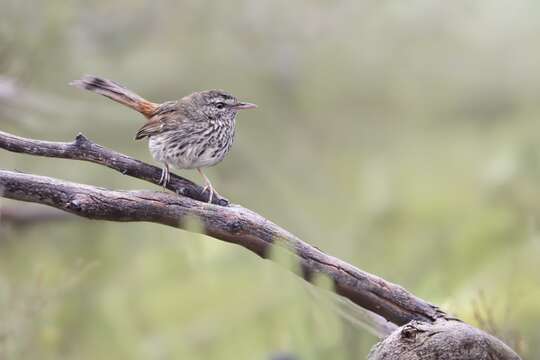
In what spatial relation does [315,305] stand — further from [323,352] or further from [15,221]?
[15,221]

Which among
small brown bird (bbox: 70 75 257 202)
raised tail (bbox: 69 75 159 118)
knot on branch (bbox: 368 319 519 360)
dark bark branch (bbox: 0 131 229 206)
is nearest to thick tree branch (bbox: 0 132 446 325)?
dark bark branch (bbox: 0 131 229 206)

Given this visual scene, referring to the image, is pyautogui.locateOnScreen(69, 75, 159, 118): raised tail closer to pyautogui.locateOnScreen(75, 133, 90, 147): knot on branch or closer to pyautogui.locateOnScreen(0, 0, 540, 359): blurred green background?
pyautogui.locateOnScreen(75, 133, 90, 147): knot on branch

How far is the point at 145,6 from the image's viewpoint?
5.27m

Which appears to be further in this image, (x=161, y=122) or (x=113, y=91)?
(x=161, y=122)

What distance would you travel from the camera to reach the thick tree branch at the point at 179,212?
1645 millimetres

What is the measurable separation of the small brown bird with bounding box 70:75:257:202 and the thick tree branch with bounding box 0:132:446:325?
50 cm

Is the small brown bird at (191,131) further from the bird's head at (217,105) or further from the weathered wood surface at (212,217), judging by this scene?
the weathered wood surface at (212,217)

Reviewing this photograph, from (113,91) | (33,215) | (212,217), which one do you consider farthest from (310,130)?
(212,217)

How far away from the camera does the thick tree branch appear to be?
1645 mm

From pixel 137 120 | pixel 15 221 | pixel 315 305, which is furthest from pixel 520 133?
pixel 315 305

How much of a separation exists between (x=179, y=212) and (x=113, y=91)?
1.75 feet

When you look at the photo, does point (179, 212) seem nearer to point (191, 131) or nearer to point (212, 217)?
point (212, 217)

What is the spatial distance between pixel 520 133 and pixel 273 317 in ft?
10.3

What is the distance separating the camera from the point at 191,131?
2434 mm
